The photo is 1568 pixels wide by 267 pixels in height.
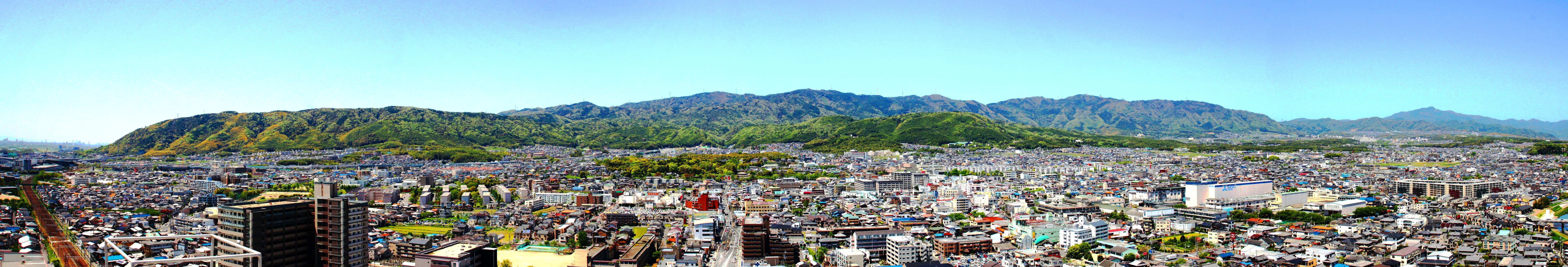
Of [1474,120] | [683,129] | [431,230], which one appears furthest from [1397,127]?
[431,230]

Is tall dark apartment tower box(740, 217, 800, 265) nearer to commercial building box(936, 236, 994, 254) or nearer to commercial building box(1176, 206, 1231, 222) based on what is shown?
commercial building box(936, 236, 994, 254)

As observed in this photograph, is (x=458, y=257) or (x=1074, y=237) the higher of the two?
(x=458, y=257)

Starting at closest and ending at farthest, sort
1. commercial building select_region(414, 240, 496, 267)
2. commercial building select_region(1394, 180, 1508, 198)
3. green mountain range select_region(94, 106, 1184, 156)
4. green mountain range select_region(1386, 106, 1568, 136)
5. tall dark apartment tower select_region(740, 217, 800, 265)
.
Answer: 1. commercial building select_region(414, 240, 496, 267)
2. tall dark apartment tower select_region(740, 217, 800, 265)
3. commercial building select_region(1394, 180, 1508, 198)
4. green mountain range select_region(94, 106, 1184, 156)
5. green mountain range select_region(1386, 106, 1568, 136)

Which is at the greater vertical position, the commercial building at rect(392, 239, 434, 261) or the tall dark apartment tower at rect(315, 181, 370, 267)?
the tall dark apartment tower at rect(315, 181, 370, 267)

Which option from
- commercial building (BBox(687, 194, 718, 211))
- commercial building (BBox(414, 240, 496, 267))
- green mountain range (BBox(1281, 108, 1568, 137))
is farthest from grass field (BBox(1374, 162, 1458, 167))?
green mountain range (BBox(1281, 108, 1568, 137))

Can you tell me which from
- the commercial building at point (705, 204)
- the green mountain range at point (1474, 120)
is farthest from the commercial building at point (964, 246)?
the green mountain range at point (1474, 120)

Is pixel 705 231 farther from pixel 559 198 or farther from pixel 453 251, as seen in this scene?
pixel 559 198

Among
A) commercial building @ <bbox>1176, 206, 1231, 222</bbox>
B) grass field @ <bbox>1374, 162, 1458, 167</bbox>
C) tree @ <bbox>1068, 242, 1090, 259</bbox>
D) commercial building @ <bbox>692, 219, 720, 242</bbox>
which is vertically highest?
grass field @ <bbox>1374, 162, 1458, 167</bbox>
